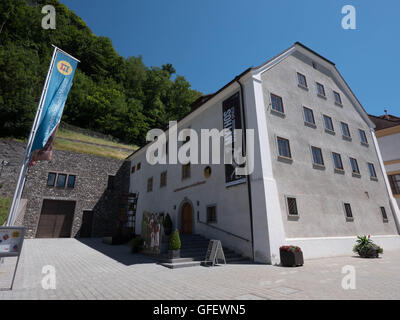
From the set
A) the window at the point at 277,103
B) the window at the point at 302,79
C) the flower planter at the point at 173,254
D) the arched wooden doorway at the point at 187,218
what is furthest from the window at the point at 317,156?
the flower planter at the point at 173,254

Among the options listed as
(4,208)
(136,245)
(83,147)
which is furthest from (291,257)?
(83,147)

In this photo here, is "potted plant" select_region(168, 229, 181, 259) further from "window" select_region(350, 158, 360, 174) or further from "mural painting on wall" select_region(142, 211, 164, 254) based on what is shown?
"window" select_region(350, 158, 360, 174)

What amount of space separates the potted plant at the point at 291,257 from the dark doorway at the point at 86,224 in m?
22.1

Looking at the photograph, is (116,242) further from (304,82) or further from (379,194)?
(379,194)

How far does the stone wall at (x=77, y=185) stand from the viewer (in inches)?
853

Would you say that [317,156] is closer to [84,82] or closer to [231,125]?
[231,125]

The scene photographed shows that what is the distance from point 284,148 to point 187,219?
345 inches

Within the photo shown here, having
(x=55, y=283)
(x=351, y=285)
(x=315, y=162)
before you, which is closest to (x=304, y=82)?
(x=315, y=162)

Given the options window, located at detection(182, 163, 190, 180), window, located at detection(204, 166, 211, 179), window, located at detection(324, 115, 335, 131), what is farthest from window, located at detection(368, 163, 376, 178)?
window, located at detection(182, 163, 190, 180)

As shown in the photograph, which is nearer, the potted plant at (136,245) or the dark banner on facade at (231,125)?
the dark banner on facade at (231,125)

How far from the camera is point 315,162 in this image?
1484 centimetres

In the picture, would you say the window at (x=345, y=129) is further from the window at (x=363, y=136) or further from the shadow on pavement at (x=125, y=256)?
the shadow on pavement at (x=125, y=256)

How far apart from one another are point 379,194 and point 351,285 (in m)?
15.9

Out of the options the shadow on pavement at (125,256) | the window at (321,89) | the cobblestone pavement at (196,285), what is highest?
the window at (321,89)
